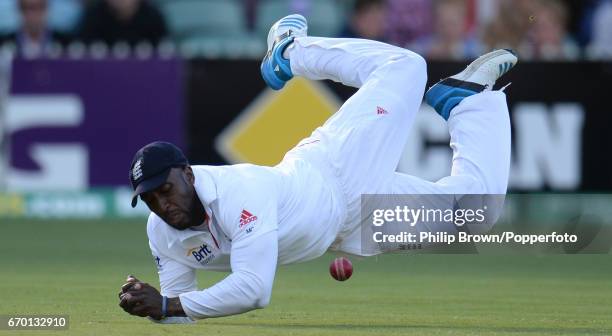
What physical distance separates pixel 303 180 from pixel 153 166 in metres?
1.06

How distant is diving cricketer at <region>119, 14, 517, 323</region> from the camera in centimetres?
707

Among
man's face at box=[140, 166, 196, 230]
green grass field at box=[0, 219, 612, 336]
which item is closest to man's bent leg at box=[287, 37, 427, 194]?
green grass field at box=[0, 219, 612, 336]

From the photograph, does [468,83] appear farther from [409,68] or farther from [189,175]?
[189,175]

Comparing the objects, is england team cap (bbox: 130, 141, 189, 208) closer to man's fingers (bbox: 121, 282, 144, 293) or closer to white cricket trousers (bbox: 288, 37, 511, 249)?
man's fingers (bbox: 121, 282, 144, 293)

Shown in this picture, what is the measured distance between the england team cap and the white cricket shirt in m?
0.21

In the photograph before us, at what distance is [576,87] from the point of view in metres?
14.5

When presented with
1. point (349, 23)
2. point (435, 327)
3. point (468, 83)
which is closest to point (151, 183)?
point (435, 327)

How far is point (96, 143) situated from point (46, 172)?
0.57 m

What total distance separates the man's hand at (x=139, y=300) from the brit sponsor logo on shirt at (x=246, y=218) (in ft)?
1.80

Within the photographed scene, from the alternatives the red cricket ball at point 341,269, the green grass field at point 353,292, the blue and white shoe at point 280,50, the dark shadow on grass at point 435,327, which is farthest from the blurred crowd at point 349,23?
the dark shadow on grass at point 435,327

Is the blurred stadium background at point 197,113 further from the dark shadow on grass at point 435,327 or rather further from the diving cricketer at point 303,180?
the dark shadow on grass at point 435,327

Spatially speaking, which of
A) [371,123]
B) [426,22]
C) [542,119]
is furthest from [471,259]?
[426,22]

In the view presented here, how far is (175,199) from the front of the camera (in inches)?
Answer: 279

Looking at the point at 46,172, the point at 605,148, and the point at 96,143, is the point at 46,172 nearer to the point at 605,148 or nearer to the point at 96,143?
the point at 96,143
